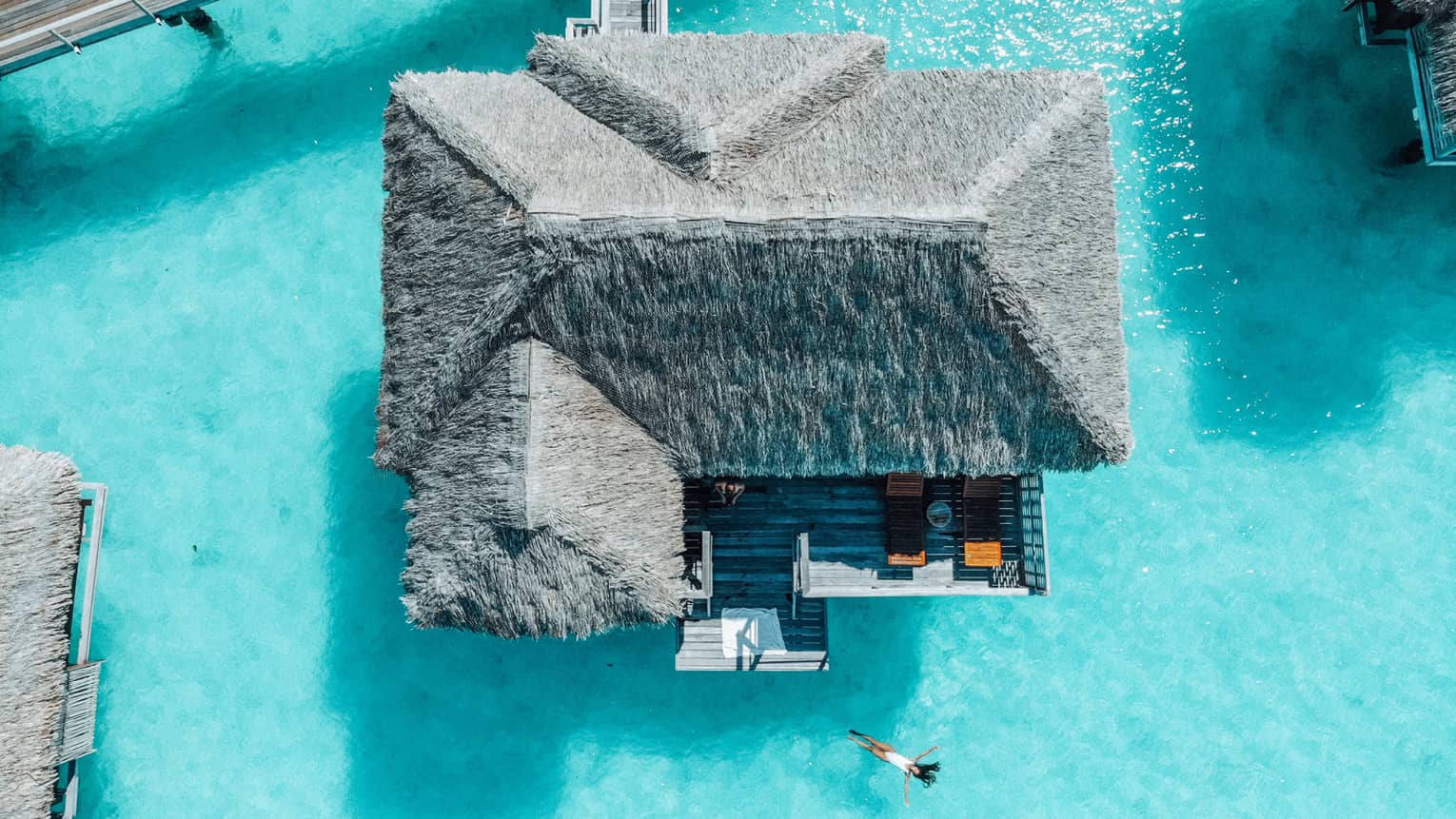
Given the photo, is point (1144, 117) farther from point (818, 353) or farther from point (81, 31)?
point (81, 31)

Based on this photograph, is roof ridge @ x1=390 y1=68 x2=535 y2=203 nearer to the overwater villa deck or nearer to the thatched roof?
the overwater villa deck

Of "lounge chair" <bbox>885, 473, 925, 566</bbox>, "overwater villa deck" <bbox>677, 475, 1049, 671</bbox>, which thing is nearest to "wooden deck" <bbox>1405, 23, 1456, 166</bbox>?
"overwater villa deck" <bbox>677, 475, 1049, 671</bbox>

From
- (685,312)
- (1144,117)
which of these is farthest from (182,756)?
(1144,117)

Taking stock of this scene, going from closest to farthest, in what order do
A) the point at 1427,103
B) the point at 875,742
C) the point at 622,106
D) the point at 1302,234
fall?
the point at 622,106, the point at 1427,103, the point at 875,742, the point at 1302,234

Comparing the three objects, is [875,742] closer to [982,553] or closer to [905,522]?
[982,553]

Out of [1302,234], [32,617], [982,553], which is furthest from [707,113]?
[32,617]

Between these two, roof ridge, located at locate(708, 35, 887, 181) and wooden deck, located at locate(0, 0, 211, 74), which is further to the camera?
wooden deck, located at locate(0, 0, 211, 74)
